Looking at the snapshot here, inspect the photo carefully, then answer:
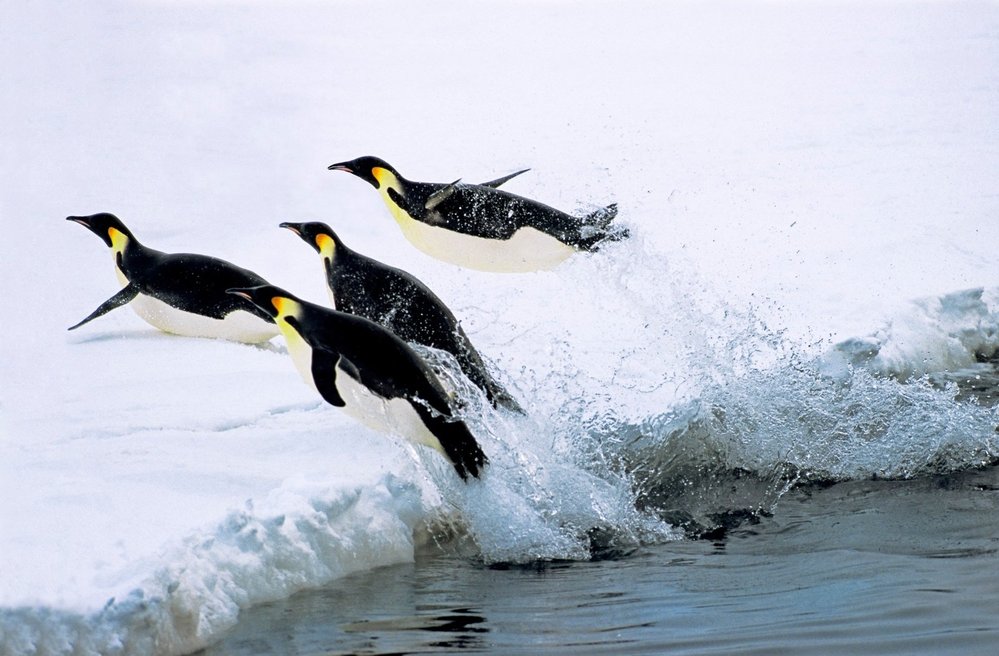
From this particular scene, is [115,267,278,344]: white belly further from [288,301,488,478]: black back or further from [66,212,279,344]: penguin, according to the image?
[288,301,488,478]: black back

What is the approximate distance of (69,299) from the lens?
5270 mm

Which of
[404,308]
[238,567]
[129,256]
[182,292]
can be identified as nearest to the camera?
[238,567]

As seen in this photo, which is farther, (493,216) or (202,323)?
(493,216)

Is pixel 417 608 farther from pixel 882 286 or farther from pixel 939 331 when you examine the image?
pixel 882 286

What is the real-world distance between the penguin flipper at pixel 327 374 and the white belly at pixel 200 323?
121 centimetres

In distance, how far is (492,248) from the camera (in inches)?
185

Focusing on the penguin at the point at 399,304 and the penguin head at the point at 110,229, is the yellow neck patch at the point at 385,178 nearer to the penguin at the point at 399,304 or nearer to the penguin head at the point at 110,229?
the penguin at the point at 399,304

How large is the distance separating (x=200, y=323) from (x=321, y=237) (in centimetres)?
82

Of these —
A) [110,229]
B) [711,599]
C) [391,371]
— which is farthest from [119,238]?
[711,599]

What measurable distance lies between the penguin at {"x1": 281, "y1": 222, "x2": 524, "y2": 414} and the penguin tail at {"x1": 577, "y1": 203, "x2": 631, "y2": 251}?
104 centimetres

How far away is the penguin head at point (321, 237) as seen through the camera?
394 cm

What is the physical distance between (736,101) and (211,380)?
6008 millimetres

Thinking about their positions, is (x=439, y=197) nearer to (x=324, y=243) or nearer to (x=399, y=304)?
(x=324, y=243)

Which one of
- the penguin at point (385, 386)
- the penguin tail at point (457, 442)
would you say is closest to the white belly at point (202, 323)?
the penguin at point (385, 386)
